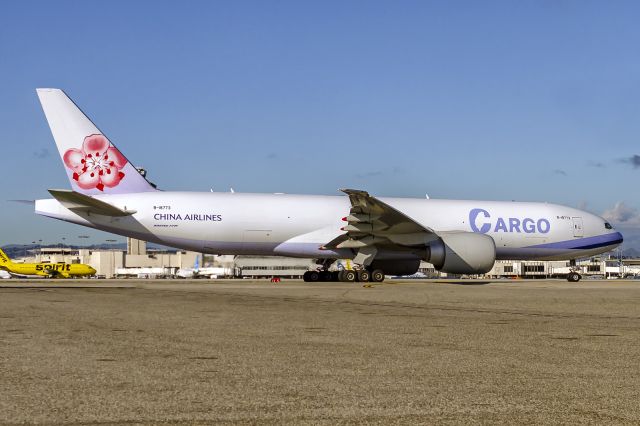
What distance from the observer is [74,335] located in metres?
9.65

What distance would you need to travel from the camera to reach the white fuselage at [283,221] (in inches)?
1339

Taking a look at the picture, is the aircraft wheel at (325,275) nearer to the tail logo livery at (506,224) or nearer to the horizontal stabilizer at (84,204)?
the tail logo livery at (506,224)

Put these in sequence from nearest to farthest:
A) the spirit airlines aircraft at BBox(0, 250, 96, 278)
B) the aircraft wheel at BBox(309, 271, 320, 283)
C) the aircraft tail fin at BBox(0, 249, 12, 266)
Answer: the aircraft wheel at BBox(309, 271, 320, 283)
the spirit airlines aircraft at BBox(0, 250, 96, 278)
the aircraft tail fin at BBox(0, 249, 12, 266)

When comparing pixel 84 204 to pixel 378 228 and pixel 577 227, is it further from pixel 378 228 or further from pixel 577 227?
pixel 577 227

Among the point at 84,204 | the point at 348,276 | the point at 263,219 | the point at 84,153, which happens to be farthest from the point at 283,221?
the point at 84,153

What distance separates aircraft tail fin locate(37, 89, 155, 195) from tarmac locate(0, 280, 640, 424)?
73.1 ft

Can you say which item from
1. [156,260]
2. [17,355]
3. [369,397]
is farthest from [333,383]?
[156,260]

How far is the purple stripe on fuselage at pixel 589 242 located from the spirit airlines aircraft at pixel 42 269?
6182cm

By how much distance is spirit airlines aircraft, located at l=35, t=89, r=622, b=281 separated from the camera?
32.2m

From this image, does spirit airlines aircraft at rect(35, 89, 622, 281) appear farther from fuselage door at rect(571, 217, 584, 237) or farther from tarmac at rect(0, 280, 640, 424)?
tarmac at rect(0, 280, 640, 424)

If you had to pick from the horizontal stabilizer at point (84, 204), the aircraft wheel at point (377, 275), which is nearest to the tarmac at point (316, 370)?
the horizontal stabilizer at point (84, 204)

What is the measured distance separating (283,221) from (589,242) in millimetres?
18075

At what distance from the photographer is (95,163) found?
34.2m

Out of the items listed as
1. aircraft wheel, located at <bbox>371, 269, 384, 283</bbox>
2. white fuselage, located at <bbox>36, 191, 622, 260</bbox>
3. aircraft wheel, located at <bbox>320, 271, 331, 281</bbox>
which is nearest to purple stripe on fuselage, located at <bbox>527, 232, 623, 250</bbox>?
white fuselage, located at <bbox>36, 191, 622, 260</bbox>
